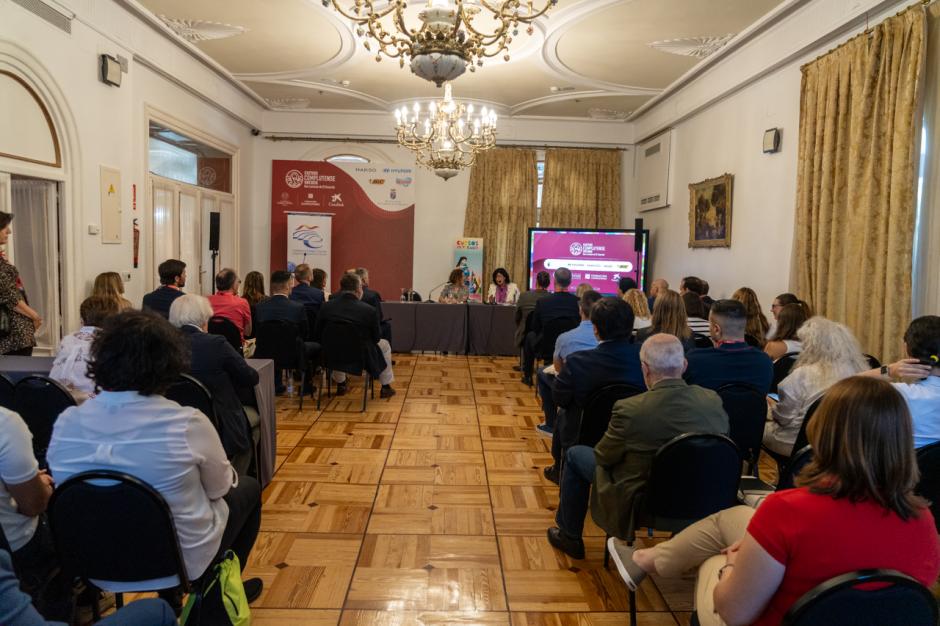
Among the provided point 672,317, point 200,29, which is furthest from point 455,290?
point 672,317

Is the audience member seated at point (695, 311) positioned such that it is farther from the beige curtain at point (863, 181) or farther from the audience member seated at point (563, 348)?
the audience member seated at point (563, 348)

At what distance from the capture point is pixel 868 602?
49.8 inches

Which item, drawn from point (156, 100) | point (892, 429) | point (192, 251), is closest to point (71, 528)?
point (892, 429)

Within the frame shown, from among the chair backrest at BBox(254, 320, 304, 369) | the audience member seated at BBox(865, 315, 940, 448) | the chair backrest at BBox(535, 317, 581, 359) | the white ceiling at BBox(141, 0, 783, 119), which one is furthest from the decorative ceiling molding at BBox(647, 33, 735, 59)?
the audience member seated at BBox(865, 315, 940, 448)

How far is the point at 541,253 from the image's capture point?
10.1m

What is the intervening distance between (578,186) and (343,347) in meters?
6.42

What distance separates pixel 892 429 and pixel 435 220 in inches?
387

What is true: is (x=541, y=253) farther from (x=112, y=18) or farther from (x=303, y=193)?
(x=112, y=18)

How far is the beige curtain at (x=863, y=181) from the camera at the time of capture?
4293 mm

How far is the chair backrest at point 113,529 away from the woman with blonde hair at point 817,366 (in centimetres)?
268

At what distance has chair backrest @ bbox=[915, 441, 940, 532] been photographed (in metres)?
2.20

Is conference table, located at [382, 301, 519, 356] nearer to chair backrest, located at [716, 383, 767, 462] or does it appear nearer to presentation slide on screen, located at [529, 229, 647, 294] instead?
presentation slide on screen, located at [529, 229, 647, 294]

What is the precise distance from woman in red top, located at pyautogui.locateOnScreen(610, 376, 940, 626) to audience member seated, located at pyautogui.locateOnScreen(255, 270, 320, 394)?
473 centimetres

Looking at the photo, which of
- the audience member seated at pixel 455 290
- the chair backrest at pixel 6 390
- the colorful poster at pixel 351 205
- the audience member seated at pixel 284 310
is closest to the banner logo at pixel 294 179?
the colorful poster at pixel 351 205
